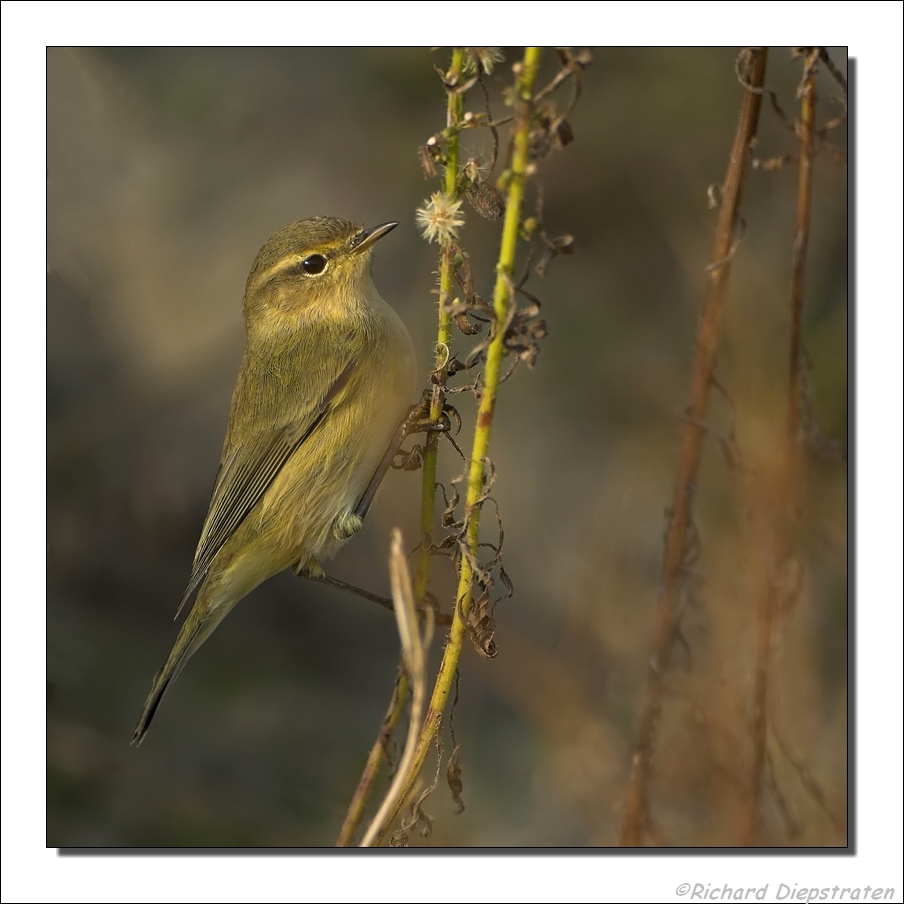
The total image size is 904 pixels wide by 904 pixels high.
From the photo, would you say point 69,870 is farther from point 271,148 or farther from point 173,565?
point 271,148

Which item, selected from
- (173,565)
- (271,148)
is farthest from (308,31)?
(173,565)

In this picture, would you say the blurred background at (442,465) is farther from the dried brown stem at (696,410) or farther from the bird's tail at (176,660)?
the bird's tail at (176,660)

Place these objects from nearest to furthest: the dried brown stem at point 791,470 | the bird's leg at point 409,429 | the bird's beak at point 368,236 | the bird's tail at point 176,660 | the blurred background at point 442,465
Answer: the dried brown stem at point 791,470 < the bird's leg at point 409,429 < the blurred background at point 442,465 < the bird's beak at point 368,236 < the bird's tail at point 176,660

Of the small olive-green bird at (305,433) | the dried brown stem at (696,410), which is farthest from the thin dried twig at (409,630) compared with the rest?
Answer: the small olive-green bird at (305,433)

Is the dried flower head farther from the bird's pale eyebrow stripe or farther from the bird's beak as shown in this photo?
the bird's pale eyebrow stripe

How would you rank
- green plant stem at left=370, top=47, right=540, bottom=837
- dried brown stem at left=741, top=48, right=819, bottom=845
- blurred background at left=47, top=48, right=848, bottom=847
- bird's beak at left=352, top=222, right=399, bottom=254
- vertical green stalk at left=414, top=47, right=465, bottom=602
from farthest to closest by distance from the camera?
bird's beak at left=352, top=222, right=399, bottom=254 → blurred background at left=47, top=48, right=848, bottom=847 → dried brown stem at left=741, top=48, right=819, bottom=845 → vertical green stalk at left=414, top=47, right=465, bottom=602 → green plant stem at left=370, top=47, right=540, bottom=837
